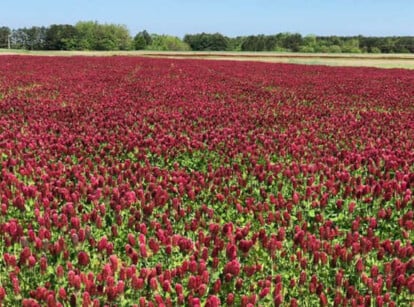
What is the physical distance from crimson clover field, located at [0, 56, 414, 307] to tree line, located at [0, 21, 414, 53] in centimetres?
14544

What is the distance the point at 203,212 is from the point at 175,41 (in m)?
184

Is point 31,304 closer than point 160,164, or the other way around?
point 31,304

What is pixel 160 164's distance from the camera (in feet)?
26.9

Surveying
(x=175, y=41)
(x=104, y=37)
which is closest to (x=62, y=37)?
(x=104, y=37)

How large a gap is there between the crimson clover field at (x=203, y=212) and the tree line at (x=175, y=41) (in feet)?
477

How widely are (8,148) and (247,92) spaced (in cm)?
1305

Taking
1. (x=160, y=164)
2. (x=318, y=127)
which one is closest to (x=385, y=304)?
(x=160, y=164)

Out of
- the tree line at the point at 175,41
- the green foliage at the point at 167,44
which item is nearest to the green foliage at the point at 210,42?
the tree line at the point at 175,41

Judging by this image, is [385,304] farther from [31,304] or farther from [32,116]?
[32,116]

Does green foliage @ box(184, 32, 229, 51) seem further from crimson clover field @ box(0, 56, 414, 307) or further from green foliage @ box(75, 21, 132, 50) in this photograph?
crimson clover field @ box(0, 56, 414, 307)

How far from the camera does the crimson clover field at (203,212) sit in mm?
4066

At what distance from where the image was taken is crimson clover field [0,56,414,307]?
4066 mm

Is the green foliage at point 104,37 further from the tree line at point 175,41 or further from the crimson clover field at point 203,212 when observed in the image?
the crimson clover field at point 203,212

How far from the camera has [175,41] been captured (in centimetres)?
18425
